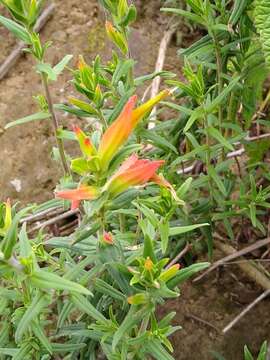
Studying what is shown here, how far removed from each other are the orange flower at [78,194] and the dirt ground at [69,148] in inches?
51.9

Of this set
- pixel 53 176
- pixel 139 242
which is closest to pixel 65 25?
pixel 53 176

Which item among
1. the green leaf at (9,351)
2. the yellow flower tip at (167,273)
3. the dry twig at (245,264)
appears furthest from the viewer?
the dry twig at (245,264)

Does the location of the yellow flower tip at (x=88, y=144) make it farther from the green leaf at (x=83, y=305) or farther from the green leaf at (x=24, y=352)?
the green leaf at (x=24, y=352)

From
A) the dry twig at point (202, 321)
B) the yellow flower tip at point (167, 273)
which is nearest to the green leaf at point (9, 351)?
the yellow flower tip at point (167, 273)

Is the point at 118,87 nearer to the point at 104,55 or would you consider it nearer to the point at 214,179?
the point at 214,179

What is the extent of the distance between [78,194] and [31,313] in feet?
1.27

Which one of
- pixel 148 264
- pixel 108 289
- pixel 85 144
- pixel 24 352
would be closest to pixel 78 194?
pixel 85 144

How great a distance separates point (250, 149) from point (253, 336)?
721 millimetres

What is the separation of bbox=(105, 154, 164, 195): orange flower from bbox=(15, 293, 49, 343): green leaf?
1.26 feet

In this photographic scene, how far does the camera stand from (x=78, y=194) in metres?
1.37

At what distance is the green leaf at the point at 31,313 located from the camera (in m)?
1.57

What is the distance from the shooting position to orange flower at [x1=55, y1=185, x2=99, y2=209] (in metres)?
1.34

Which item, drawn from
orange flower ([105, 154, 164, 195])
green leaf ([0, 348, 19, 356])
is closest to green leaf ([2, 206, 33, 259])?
orange flower ([105, 154, 164, 195])

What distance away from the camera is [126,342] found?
1.71m
